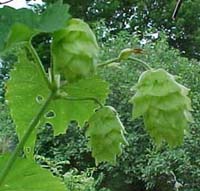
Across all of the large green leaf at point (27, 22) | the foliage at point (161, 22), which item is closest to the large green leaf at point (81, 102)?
the large green leaf at point (27, 22)

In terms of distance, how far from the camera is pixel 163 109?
1.78 ft

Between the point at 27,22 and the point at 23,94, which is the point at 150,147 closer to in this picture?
the point at 23,94

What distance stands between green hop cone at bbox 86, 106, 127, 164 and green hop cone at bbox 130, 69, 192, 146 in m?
0.04

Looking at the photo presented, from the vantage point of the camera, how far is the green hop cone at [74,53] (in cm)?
47

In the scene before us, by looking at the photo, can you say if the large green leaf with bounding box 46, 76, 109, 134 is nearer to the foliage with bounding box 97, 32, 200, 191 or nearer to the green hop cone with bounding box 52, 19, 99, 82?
the green hop cone with bounding box 52, 19, 99, 82

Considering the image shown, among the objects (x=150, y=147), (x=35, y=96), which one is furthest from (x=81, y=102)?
(x=150, y=147)

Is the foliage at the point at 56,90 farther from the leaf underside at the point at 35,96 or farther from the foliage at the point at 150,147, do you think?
the foliage at the point at 150,147

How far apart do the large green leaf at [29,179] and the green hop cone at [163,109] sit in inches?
5.5

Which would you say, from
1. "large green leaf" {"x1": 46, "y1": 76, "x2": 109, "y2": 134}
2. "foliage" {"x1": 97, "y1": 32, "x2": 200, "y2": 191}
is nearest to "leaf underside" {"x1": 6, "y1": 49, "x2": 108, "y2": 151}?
"large green leaf" {"x1": 46, "y1": 76, "x2": 109, "y2": 134}

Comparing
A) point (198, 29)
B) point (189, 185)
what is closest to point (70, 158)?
point (189, 185)

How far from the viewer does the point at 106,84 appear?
671 mm

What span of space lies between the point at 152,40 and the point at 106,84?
22.1ft

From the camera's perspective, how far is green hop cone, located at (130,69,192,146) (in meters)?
0.54

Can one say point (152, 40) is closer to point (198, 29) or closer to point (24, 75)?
point (198, 29)
